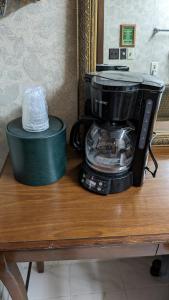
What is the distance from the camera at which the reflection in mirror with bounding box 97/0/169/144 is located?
0.91 m

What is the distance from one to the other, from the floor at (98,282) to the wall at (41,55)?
94cm

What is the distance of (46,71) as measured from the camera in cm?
97

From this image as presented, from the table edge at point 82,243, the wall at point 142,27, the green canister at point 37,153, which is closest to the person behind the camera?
the table edge at point 82,243

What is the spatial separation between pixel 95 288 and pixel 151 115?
1079mm

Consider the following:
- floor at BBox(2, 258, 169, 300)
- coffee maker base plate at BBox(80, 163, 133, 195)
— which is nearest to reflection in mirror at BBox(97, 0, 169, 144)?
coffee maker base plate at BBox(80, 163, 133, 195)

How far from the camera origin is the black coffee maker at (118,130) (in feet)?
2.47

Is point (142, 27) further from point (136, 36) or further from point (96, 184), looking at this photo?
point (96, 184)

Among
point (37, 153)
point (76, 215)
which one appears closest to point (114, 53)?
point (37, 153)

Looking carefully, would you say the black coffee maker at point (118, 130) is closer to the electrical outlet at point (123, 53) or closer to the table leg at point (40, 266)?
the electrical outlet at point (123, 53)

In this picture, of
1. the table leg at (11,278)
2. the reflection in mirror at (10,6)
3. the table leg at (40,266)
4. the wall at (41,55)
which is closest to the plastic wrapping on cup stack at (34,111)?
the wall at (41,55)

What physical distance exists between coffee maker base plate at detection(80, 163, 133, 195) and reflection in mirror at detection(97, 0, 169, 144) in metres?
0.43

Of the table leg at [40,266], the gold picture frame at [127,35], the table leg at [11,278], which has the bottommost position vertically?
the table leg at [40,266]

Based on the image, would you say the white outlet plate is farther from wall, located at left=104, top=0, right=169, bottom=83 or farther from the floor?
the floor

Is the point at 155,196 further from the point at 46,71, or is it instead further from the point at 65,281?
the point at 65,281
